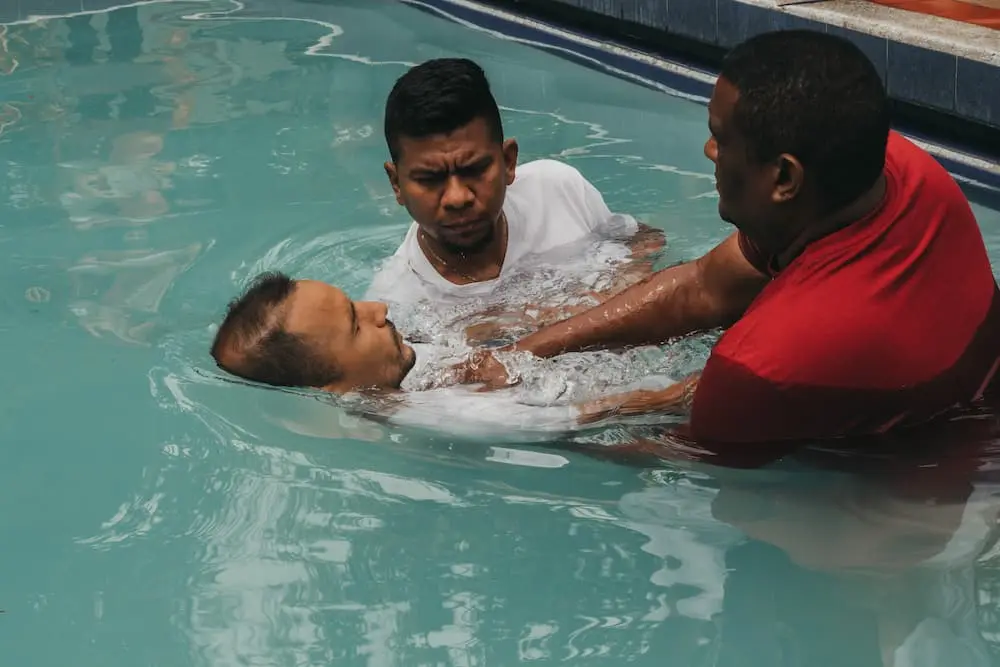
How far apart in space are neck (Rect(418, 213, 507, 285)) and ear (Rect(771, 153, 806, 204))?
1.58 meters

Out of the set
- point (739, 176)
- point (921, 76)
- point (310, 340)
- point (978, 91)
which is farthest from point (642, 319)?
point (921, 76)

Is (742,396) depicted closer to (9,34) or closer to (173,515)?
(173,515)

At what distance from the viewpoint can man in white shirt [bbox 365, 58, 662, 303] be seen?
4086mm

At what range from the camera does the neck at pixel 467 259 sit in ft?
14.5

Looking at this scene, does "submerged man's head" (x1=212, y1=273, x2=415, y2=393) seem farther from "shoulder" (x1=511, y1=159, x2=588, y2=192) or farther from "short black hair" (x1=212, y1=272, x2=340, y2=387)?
"shoulder" (x1=511, y1=159, x2=588, y2=192)

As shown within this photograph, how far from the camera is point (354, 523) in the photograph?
3.65 metres

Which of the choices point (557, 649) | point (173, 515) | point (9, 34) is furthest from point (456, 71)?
point (9, 34)

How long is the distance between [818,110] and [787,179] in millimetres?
166

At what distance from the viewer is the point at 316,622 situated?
10.7ft

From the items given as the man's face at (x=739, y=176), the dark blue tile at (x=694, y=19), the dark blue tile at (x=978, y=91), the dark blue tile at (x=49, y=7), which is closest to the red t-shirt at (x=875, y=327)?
the man's face at (x=739, y=176)

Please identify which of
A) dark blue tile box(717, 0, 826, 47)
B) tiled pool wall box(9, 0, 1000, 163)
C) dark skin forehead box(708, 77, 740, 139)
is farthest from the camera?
dark blue tile box(717, 0, 826, 47)

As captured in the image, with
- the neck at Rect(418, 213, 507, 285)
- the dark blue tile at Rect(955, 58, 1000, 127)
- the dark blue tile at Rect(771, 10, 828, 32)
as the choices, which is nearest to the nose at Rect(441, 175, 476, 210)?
the neck at Rect(418, 213, 507, 285)

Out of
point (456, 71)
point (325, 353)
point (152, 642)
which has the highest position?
point (456, 71)

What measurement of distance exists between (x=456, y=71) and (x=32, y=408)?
169cm
